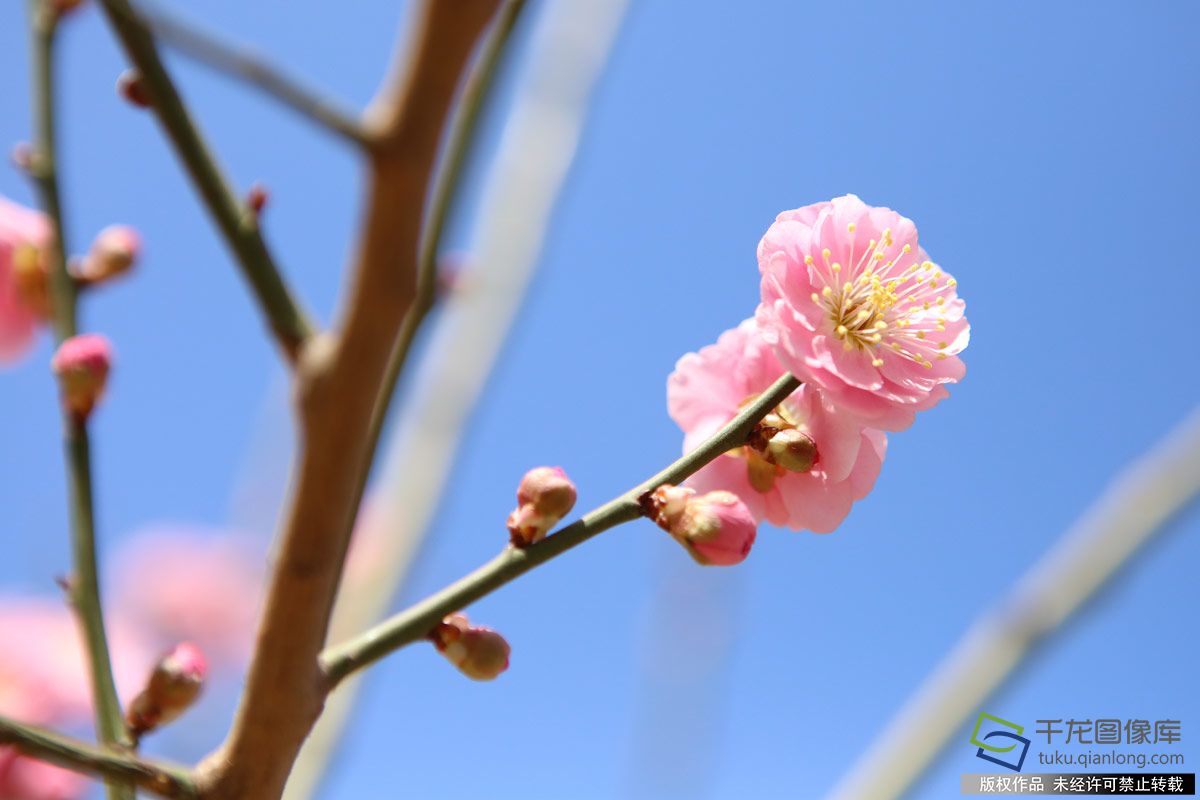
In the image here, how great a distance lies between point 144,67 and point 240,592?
26.5 inches

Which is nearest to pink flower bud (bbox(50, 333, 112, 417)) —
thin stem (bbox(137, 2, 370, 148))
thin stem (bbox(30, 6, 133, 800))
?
thin stem (bbox(30, 6, 133, 800))

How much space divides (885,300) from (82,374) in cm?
47

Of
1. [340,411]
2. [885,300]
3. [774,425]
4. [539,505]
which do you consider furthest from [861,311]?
[340,411]

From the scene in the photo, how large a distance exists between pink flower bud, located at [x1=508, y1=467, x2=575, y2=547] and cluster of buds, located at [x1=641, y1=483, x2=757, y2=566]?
0.13 ft

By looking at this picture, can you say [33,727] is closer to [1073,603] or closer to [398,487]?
[398,487]

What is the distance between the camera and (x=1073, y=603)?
34.4 inches

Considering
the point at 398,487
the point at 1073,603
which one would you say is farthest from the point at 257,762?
the point at 1073,603

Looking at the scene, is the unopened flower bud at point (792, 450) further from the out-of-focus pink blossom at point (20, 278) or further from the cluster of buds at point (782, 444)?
the out-of-focus pink blossom at point (20, 278)

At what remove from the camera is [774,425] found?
0.51 metres

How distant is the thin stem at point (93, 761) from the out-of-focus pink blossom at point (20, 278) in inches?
15.8

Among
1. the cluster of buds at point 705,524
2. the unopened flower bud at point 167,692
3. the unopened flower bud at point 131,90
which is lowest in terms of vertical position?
the unopened flower bud at point 167,692

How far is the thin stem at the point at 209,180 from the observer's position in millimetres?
270

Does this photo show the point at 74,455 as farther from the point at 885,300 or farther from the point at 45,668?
the point at 885,300

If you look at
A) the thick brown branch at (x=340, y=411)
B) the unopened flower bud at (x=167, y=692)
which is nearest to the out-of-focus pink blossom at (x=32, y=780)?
the unopened flower bud at (x=167, y=692)
